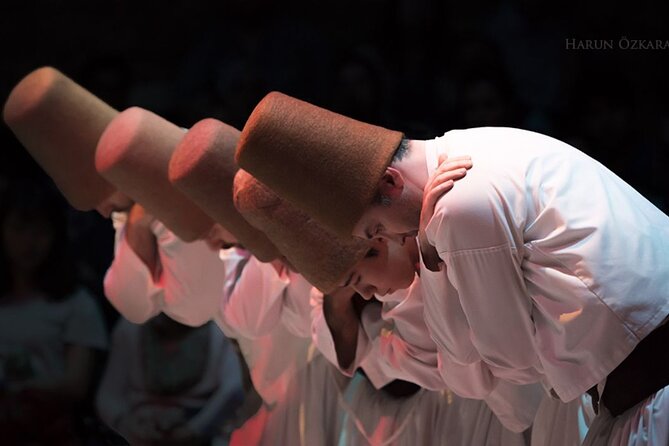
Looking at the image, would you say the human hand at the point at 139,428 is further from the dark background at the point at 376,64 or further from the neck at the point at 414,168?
the neck at the point at 414,168

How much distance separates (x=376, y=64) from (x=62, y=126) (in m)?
1.54

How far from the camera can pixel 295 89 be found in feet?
17.8

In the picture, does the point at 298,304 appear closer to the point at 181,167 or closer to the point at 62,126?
the point at 181,167

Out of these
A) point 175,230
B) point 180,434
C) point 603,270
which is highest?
point 603,270

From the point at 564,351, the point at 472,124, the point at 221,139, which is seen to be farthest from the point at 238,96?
the point at 564,351

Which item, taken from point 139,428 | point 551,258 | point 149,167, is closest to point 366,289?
point 551,258

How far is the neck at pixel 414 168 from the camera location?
3.10 metres

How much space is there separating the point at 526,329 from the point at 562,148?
0.51 metres

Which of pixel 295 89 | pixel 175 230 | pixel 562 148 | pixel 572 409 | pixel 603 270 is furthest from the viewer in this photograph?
pixel 295 89

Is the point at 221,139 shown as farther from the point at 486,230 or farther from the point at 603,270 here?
the point at 603,270

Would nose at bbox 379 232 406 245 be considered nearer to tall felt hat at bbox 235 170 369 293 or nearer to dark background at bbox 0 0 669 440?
tall felt hat at bbox 235 170 369 293

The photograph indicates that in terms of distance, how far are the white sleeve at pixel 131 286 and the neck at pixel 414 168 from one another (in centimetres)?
200

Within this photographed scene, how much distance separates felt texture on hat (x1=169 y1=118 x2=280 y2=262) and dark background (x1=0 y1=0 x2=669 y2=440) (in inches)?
53.7

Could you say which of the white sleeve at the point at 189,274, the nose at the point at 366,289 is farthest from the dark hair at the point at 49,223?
the nose at the point at 366,289
